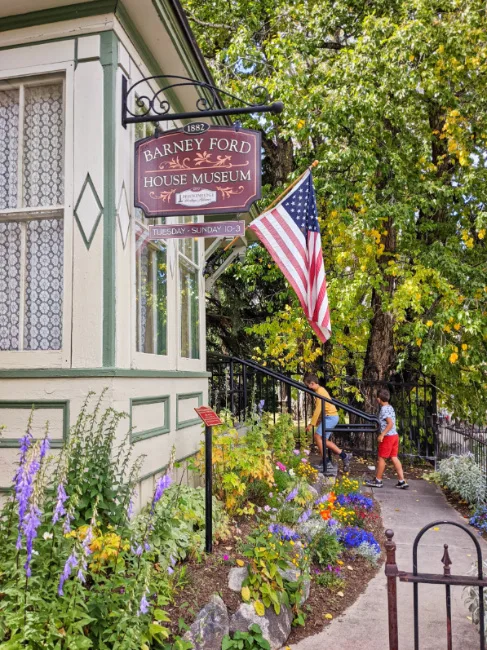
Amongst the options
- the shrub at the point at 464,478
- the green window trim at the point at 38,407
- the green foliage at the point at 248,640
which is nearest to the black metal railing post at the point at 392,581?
the green foliage at the point at 248,640

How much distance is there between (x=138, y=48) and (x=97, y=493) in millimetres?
3550

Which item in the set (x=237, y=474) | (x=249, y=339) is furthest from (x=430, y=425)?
(x=237, y=474)

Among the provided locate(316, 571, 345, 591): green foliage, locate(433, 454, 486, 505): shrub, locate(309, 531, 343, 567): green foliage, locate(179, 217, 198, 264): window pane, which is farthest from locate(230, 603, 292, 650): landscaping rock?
locate(433, 454, 486, 505): shrub

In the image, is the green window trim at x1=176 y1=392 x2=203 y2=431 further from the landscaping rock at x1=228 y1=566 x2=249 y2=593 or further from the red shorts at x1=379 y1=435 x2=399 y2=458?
the red shorts at x1=379 y1=435 x2=399 y2=458

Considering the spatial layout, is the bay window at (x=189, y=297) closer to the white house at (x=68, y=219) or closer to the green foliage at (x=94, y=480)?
the white house at (x=68, y=219)

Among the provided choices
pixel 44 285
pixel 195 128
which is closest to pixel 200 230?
pixel 195 128

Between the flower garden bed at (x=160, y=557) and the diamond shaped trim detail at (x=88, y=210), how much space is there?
1269 mm

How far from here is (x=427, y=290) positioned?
9000 millimetres

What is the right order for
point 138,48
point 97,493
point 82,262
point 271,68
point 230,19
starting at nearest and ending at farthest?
point 97,493 → point 82,262 → point 138,48 → point 271,68 → point 230,19

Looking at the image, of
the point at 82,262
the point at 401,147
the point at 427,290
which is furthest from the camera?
the point at 401,147

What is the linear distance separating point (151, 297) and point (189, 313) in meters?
1.45

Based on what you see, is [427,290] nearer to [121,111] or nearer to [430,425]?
[430,425]

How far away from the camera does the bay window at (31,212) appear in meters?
4.00

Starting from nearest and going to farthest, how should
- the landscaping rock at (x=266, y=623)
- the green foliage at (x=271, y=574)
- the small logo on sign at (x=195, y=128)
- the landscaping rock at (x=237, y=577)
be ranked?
the landscaping rock at (x=266, y=623) < the green foliage at (x=271, y=574) < the landscaping rock at (x=237, y=577) < the small logo on sign at (x=195, y=128)
